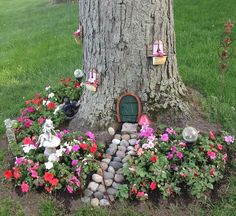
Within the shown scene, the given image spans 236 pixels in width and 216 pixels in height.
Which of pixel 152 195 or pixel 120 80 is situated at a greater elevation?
pixel 120 80

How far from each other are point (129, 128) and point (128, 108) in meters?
0.20

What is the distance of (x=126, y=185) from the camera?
3.07 metres

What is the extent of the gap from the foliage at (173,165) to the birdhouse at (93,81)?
628 mm

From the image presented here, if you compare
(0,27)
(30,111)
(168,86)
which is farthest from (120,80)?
(0,27)

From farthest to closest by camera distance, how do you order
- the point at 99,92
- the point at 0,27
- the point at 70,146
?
the point at 0,27 < the point at 99,92 < the point at 70,146

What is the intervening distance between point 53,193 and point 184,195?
1.12 metres

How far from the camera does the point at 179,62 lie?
17.8ft

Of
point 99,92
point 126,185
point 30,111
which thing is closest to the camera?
point 126,185

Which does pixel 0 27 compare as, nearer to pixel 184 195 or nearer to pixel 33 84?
pixel 33 84

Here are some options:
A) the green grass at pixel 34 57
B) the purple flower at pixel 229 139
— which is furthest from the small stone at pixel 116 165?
the green grass at pixel 34 57

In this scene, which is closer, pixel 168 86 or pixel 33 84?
pixel 168 86

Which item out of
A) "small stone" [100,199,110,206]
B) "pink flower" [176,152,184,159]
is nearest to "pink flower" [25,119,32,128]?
"small stone" [100,199,110,206]

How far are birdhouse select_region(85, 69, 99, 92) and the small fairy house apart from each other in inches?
10.4

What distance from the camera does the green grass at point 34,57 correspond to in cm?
552
